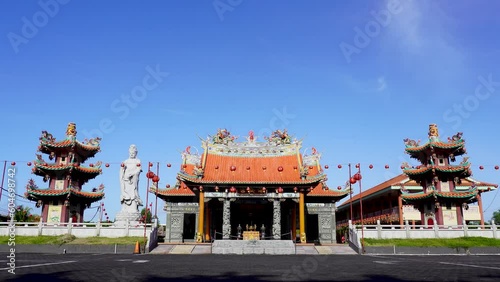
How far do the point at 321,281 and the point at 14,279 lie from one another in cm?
660

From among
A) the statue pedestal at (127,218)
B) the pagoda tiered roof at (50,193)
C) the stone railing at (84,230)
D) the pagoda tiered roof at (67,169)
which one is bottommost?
the stone railing at (84,230)

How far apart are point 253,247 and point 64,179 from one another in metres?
17.2

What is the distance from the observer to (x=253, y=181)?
28422mm

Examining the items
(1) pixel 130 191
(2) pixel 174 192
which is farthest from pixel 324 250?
(1) pixel 130 191

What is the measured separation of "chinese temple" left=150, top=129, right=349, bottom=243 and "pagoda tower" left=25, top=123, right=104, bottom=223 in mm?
6158

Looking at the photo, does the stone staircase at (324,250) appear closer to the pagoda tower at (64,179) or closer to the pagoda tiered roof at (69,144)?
the pagoda tower at (64,179)

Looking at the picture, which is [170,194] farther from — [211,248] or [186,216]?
[211,248]

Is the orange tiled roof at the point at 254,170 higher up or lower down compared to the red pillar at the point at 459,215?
higher up

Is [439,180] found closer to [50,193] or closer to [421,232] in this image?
[421,232]

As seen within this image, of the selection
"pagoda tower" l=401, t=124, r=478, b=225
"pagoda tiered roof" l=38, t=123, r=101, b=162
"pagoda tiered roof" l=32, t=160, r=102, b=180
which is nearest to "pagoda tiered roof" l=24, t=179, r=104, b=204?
"pagoda tiered roof" l=32, t=160, r=102, b=180

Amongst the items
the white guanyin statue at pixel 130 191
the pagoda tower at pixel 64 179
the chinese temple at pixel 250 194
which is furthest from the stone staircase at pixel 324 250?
the pagoda tower at pixel 64 179

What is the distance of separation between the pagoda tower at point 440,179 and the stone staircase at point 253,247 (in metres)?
12.6

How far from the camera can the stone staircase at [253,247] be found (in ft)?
75.6

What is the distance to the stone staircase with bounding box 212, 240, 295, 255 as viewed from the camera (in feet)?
75.6
